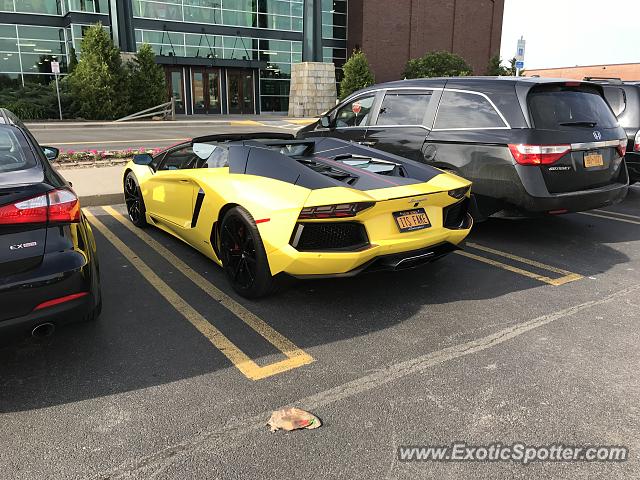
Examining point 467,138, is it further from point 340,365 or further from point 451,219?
point 340,365

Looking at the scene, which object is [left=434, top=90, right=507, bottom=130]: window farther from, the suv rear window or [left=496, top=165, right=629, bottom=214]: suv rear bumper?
the suv rear window

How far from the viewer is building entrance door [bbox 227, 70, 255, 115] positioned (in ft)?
114

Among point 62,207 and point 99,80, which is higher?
point 99,80

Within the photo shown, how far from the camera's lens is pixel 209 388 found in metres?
3.04

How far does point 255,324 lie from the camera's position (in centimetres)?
388

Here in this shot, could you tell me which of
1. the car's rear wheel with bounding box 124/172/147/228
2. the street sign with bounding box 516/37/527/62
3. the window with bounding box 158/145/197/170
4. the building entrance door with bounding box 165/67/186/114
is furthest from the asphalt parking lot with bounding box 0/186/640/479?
the building entrance door with bounding box 165/67/186/114

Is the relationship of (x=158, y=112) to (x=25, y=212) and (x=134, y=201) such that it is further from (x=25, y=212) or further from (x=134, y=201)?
(x=25, y=212)

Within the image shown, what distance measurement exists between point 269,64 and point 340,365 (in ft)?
115

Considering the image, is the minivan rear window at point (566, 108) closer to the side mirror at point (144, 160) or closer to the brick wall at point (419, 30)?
the side mirror at point (144, 160)

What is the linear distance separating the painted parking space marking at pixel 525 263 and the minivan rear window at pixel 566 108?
136 centimetres

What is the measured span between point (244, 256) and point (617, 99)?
6.97 meters

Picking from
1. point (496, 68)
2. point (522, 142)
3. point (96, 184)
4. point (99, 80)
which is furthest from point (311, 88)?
point (522, 142)

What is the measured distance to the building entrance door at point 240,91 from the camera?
114ft

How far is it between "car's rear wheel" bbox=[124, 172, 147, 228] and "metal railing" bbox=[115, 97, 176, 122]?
22607 millimetres
